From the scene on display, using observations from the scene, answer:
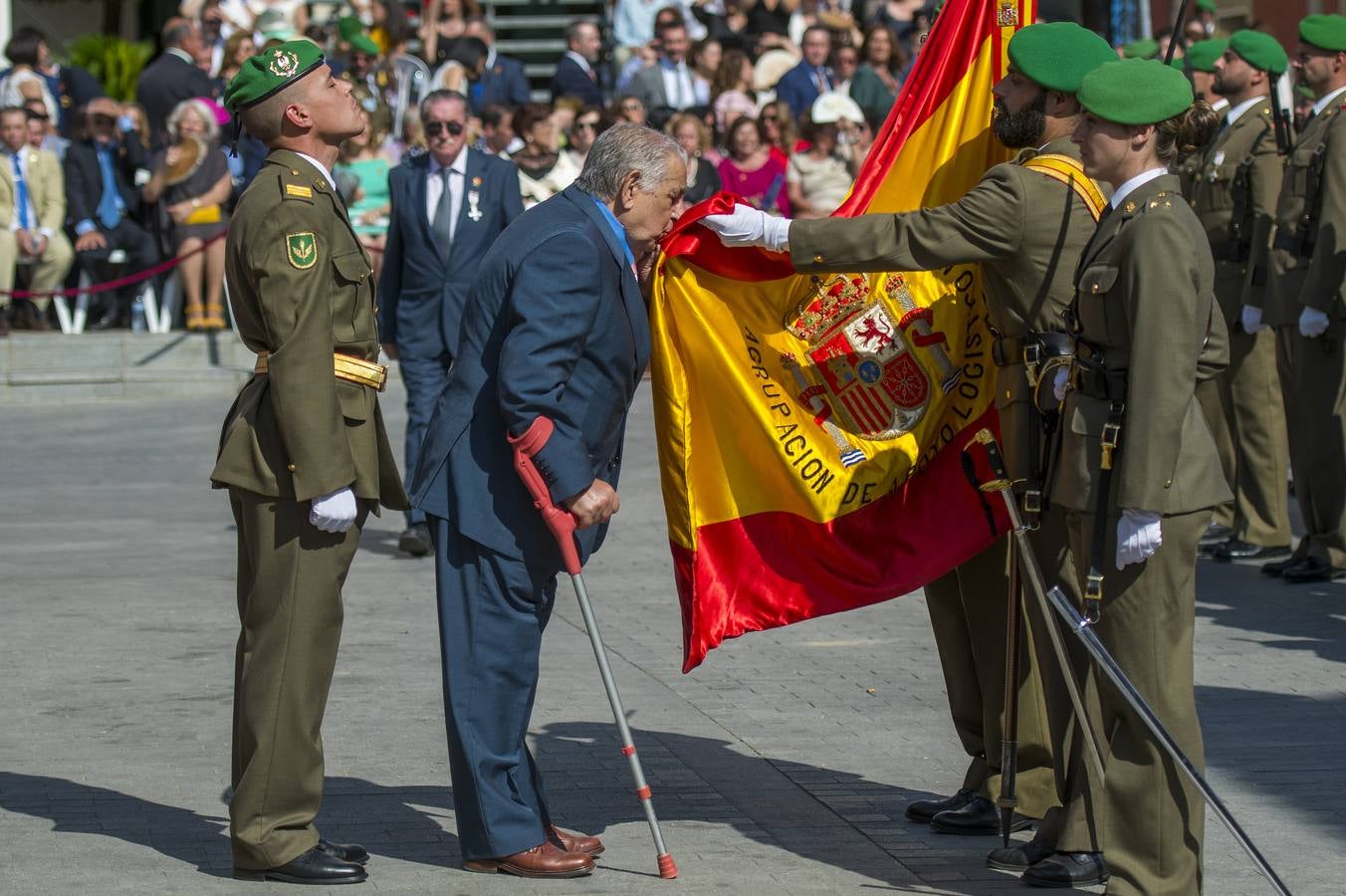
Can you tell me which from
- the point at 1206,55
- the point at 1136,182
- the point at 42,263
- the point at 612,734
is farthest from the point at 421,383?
the point at 42,263

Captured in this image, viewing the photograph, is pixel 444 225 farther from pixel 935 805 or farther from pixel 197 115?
pixel 197 115

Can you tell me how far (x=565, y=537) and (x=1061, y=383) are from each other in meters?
1.35

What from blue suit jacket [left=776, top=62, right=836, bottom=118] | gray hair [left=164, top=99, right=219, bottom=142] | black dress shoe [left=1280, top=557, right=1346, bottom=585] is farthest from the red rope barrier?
black dress shoe [left=1280, top=557, right=1346, bottom=585]

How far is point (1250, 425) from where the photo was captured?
10727 millimetres

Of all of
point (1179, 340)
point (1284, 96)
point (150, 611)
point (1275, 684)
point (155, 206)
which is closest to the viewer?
point (1179, 340)

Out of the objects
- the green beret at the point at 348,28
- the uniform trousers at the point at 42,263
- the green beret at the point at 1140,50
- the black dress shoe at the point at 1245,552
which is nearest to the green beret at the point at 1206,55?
the green beret at the point at 1140,50

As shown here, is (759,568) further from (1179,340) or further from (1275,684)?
(1275,684)

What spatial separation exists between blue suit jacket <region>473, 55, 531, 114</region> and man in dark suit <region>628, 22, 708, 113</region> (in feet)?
3.78

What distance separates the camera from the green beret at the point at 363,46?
61.0 feet

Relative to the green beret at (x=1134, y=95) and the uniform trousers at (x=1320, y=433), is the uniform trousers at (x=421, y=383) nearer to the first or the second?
the uniform trousers at (x=1320, y=433)

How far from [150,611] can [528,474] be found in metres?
4.41

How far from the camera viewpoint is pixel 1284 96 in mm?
15547

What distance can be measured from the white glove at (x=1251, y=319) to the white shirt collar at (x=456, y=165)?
4039mm

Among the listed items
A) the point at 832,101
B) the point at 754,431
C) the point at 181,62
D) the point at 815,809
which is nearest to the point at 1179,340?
the point at 754,431
